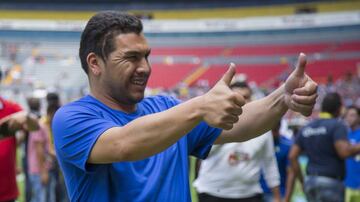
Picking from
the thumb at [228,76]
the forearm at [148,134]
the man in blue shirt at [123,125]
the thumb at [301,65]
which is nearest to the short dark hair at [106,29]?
the man in blue shirt at [123,125]

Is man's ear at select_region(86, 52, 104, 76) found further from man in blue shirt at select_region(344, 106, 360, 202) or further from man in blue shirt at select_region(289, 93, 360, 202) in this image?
man in blue shirt at select_region(344, 106, 360, 202)

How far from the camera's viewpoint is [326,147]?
538cm

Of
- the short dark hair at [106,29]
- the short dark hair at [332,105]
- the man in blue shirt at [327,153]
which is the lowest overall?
the man in blue shirt at [327,153]

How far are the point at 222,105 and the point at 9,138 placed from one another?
2.92m

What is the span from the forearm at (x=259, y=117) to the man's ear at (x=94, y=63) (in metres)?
0.64


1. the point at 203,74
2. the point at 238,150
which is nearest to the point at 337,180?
the point at 238,150

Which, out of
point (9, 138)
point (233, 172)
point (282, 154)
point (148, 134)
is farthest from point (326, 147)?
point (148, 134)

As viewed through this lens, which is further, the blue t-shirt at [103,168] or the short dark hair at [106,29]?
the short dark hair at [106,29]

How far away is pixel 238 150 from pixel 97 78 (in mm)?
2757

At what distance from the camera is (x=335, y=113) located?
5.51 m

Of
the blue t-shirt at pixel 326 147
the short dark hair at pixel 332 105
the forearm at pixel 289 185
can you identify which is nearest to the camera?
the blue t-shirt at pixel 326 147

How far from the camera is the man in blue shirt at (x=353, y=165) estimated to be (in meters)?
6.84

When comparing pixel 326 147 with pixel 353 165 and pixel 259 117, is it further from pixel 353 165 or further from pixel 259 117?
pixel 259 117

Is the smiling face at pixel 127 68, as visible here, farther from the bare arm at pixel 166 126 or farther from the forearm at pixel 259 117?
the forearm at pixel 259 117
